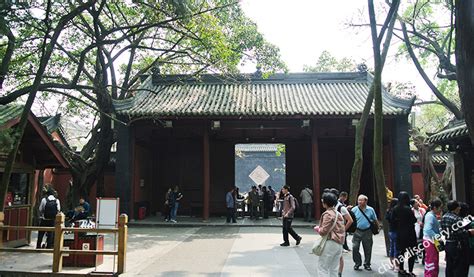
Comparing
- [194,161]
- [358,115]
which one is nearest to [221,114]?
[194,161]

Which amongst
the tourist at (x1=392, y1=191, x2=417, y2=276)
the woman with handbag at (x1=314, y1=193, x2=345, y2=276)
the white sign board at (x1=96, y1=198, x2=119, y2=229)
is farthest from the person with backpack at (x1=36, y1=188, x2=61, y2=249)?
the tourist at (x1=392, y1=191, x2=417, y2=276)

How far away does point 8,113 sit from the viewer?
854 cm

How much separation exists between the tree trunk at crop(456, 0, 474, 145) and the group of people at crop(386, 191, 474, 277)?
Answer: 227 cm

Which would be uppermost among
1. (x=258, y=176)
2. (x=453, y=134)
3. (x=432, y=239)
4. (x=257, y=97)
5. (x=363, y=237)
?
(x=257, y=97)

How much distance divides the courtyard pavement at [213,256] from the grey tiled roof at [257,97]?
14.6 ft

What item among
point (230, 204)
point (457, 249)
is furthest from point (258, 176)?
point (457, 249)

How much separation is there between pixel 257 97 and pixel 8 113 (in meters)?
10.1

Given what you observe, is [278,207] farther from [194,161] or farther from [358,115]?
[358,115]

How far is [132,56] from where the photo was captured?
17.5 meters

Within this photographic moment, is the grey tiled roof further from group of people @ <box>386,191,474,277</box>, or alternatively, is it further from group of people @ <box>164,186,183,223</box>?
group of people @ <box>386,191,474,277</box>

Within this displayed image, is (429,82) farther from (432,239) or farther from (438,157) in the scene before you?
(438,157)

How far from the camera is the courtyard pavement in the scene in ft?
22.8

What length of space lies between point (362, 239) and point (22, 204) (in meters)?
8.32

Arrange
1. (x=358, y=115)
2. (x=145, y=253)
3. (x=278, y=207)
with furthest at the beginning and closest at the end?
(x=278, y=207) → (x=358, y=115) → (x=145, y=253)
